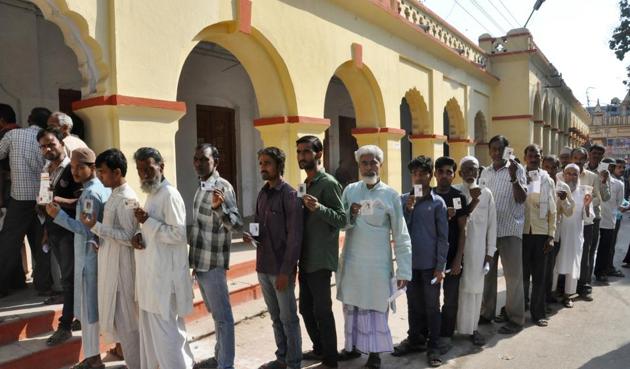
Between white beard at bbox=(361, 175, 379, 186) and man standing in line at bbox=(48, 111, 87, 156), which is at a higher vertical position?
man standing in line at bbox=(48, 111, 87, 156)

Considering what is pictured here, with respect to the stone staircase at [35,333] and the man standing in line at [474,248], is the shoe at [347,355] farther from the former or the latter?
the stone staircase at [35,333]

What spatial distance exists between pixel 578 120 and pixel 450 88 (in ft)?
77.7

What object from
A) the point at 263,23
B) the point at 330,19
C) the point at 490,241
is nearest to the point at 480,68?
the point at 330,19

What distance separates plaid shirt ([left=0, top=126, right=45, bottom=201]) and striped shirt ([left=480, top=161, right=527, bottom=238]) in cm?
420

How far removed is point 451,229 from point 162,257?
7.72 feet

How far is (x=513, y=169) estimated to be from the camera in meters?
4.46

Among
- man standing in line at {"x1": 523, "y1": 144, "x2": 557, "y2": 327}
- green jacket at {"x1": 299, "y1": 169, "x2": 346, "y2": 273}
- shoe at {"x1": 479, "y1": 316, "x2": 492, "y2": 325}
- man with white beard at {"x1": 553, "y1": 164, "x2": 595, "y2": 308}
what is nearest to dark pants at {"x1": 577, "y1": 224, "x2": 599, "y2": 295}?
man with white beard at {"x1": 553, "y1": 164, "x2": 595, "y2": 308}

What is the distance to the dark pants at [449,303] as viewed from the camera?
4.17 m

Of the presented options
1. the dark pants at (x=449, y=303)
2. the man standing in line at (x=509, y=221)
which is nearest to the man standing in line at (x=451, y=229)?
the dark pants at (x=449, y=303)

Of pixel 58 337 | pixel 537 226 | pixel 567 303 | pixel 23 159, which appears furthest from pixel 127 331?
pixel 567 303

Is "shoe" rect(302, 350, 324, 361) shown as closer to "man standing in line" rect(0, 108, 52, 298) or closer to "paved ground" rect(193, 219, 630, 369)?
"paved ground" rect(193, 219, 630, 369)

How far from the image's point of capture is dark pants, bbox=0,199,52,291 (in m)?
4.23

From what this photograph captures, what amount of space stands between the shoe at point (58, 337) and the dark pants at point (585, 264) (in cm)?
553

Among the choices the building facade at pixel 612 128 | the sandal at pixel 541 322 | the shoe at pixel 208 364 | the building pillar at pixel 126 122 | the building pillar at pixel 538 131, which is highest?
the building facade at pixel 612 128
